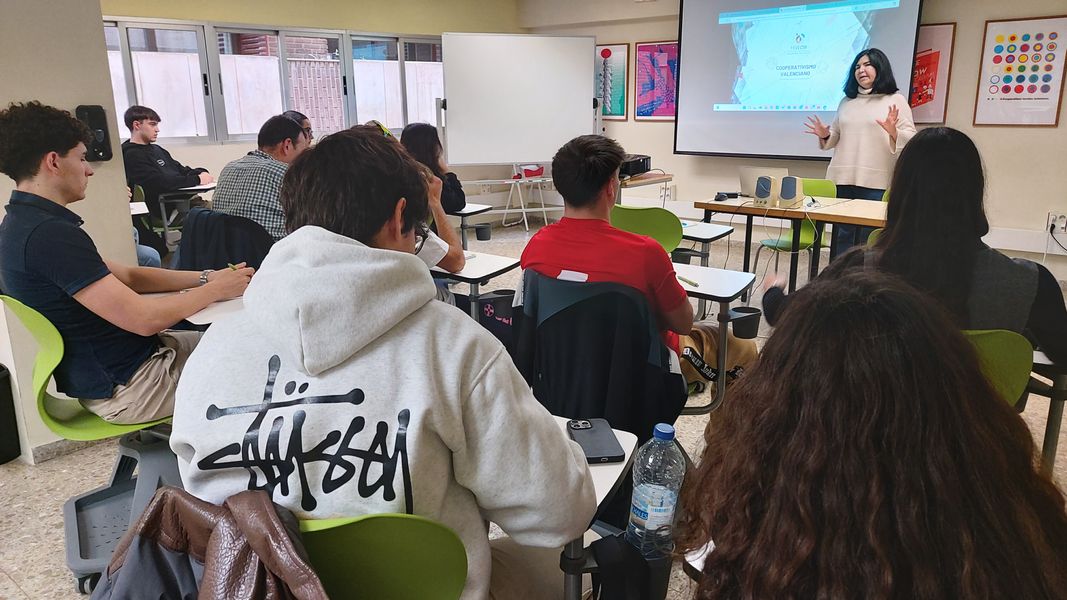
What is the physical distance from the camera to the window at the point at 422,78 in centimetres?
727

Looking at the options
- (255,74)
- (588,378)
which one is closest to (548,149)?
(255,74)

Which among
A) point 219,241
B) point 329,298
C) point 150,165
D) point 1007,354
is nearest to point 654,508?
point 329,298

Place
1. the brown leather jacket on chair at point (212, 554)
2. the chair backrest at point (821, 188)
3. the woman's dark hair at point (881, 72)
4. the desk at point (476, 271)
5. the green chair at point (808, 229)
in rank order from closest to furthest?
the brown leather jacket on chair at point (212, 554) → the desk at point (476, 271) → the woman's dark hair at point (881, 72) → the green chair at point (808, 229) → the chair backrest at point (821, 188)

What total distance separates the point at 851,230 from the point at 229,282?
363cm

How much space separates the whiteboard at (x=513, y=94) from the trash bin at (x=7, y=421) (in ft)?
14.8

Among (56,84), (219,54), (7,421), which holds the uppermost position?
(219,54)

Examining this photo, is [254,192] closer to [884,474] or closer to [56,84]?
[56,84]

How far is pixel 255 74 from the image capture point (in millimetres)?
6367

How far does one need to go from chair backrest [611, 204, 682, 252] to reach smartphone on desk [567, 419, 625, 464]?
2.43 meters

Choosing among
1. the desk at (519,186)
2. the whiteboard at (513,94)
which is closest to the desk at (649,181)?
the whiteboard at (513,94)

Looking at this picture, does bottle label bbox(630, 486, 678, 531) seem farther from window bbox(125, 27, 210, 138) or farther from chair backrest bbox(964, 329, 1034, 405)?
window bbox(125, 27, 210, 138)

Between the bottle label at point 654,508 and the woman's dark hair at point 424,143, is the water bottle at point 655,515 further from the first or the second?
the woman's dark hair at point 424,143

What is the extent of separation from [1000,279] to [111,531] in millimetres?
2702

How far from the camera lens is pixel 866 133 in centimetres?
462
